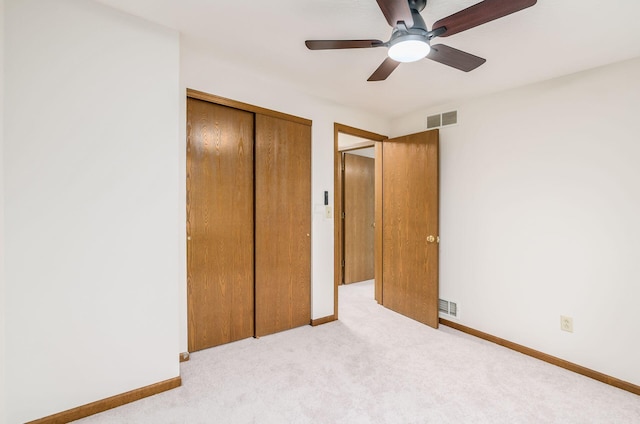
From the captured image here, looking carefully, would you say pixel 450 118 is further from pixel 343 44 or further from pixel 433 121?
pixel 343 44

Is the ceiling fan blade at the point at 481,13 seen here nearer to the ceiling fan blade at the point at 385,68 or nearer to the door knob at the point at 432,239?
the ceiling fan blade at the point at 385,68

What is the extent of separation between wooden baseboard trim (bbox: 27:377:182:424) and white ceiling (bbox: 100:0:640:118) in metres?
2.33

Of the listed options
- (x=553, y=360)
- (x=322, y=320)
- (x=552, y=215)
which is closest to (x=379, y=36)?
(x=552, y=215)

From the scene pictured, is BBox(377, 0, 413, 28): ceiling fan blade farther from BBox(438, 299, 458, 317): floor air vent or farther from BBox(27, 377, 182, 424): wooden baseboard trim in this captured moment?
BBox(438, 299, 458, 317): floor air vent

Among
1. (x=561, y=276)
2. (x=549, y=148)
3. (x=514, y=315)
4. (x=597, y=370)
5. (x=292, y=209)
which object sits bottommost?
(x=597, y=370)

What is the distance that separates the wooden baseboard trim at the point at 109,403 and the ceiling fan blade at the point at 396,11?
2493mm

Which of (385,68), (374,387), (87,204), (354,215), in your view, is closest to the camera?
(87,204)

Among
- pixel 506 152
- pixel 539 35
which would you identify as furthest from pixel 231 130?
pixel 506 152

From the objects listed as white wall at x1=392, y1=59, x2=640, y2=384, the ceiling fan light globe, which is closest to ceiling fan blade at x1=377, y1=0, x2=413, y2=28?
the ceiling fan light globe

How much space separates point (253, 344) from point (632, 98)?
350 centimetres

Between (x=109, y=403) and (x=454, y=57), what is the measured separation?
2907mm

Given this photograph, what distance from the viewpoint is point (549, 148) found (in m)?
2.54

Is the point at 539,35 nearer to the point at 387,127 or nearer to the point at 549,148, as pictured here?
the point at 549,148

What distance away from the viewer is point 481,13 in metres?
1.36
